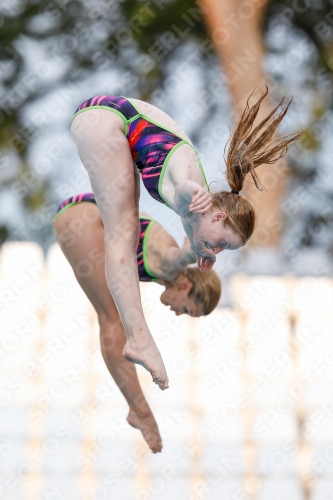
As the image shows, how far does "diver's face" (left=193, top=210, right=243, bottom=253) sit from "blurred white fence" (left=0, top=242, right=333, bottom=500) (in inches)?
68.5

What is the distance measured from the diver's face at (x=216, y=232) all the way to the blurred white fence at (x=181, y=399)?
5.70ft

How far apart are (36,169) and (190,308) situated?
6.06ft

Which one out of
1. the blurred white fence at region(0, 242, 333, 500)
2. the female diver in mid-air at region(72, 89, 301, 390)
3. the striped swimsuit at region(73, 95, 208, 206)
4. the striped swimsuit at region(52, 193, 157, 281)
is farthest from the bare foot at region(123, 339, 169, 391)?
the blurred white fence at region(0, 242, 333, 500)

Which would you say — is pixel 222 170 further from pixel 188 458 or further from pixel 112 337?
pixel 188 458

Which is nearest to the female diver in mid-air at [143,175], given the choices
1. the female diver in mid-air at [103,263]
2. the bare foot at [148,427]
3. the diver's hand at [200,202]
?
the diver's hand at [200,202]

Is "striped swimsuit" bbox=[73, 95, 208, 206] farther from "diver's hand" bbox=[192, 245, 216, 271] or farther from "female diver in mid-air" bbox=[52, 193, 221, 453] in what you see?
"female diver in mid-air" bbox=[52, 193, 221, 453]

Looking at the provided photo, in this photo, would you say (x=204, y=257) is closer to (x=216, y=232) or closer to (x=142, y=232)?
(x=216, y=232)

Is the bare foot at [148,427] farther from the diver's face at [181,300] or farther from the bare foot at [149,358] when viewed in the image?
the bare foot at [149,358]

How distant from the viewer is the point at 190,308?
10.7ft

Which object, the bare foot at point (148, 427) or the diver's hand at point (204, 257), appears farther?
the bare foot at point (148, 427)

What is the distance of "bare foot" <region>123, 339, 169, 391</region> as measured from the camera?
238cm

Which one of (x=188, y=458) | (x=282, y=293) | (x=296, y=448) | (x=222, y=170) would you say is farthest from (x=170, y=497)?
(x=222, y=170)

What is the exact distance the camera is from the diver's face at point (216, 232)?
94.4 inches

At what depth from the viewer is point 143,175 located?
2.48 metres
